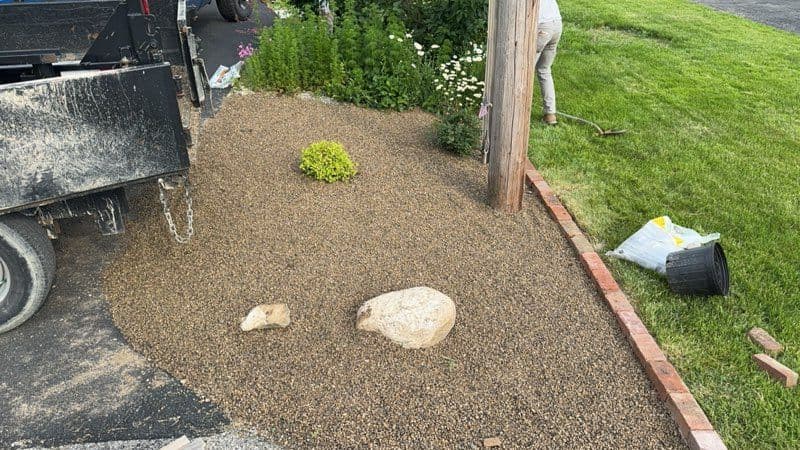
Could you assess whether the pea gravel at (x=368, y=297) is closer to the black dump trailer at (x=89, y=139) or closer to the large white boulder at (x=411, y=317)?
the large white boulder at (x=411, y=317)

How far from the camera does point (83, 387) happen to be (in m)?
2.91

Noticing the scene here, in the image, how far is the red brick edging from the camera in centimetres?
261

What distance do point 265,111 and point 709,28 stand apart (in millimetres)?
8409

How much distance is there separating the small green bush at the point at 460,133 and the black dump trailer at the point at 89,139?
2.24 meters

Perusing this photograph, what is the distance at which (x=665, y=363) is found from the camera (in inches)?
117

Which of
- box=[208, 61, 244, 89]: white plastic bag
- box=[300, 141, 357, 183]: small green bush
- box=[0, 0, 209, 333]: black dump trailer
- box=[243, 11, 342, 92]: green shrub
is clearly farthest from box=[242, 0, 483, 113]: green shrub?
box=[0, 0, 209, 333]: black dump trailer

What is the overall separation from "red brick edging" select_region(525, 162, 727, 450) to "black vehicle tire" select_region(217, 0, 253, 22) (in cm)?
646

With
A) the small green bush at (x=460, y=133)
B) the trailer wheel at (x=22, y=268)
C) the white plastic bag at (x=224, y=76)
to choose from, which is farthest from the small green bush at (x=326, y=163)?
the white plastic bag at (x=224, y=76)

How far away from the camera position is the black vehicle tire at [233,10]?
8766 millimetres

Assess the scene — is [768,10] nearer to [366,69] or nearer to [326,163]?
[366,69]

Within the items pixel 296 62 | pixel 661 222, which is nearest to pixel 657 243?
pixel 661 222

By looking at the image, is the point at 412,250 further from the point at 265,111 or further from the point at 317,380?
the point at 265,111

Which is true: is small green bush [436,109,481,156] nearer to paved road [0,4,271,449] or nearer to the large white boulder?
the large white boulder

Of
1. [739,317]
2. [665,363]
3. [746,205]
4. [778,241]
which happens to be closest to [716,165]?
[746,205]
